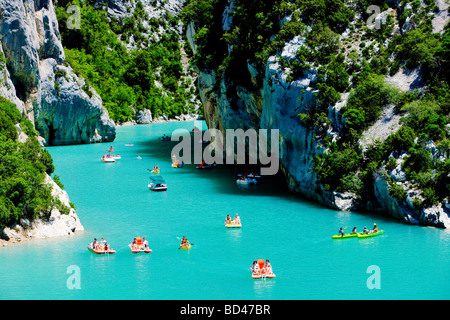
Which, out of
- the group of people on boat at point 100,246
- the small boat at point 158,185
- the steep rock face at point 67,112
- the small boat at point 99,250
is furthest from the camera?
the steep rock face at point 67,112

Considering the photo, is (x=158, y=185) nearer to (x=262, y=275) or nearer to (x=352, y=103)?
(x=352, y=103)

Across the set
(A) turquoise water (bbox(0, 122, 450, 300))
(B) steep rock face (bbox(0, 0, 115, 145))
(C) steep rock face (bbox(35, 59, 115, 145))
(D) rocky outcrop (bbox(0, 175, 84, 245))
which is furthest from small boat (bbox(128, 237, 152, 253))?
(C) steep rock face (bbox(35, 59, 115, 145))

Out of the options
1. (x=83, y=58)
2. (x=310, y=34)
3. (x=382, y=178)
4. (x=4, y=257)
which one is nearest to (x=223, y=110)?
(x=310, y=34)

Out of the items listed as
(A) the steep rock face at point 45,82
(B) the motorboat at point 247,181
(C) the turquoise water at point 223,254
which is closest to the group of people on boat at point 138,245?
(C) the turquoise water at point 223,254

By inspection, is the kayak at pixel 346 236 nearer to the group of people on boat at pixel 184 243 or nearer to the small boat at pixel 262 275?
the small boat at pixel 262 275

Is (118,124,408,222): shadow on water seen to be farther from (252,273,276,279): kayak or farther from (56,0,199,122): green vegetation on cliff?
(56,0,199,122): green vegetation on cliff

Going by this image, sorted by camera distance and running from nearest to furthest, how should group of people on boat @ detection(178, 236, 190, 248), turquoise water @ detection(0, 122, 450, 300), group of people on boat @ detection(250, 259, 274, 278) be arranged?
turquoise water @ detection(0, 122, 450, 300), group of people on boat @ detection(250, 259, 274, 278), group of people on boat @ detection(178, 236, 190, 248)

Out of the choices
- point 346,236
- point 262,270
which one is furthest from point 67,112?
point 262,270
